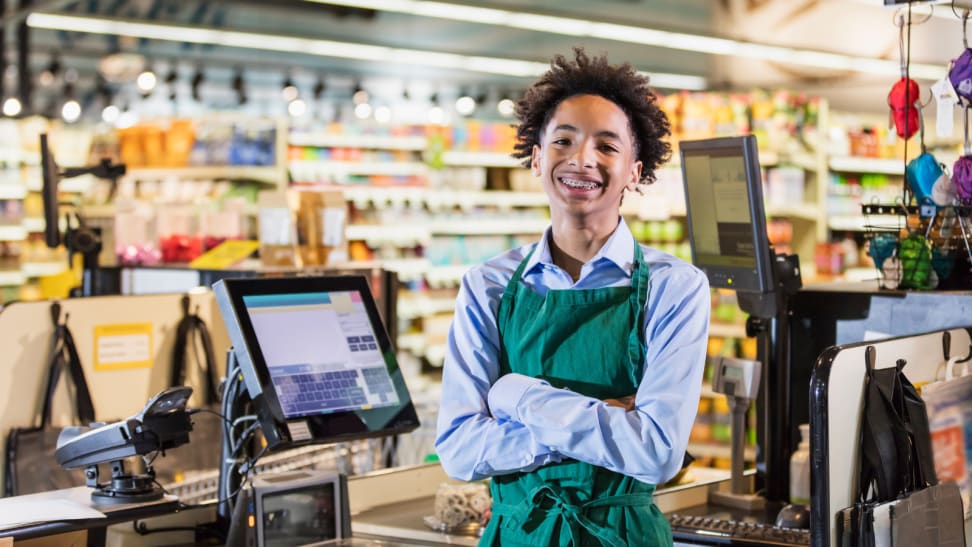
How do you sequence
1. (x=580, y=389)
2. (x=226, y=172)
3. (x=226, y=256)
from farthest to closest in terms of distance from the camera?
(x=226, y=172) < (x=226, y=256) < (x=580, y=389)

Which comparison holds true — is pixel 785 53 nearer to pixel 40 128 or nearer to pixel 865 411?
pixel 40 128

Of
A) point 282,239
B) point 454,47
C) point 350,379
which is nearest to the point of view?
point 350,379

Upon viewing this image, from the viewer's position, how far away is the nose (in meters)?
2.08

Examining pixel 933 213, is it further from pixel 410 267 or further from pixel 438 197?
pixel 438 197

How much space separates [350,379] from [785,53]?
34.1 feet

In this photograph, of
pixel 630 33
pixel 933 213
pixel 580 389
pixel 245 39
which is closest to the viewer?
pixel 580 389

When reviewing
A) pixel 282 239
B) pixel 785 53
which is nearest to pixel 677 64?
pixel 785 53

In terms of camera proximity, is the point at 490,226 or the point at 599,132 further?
the point at 490,226

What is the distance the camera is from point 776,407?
3113 millimetres

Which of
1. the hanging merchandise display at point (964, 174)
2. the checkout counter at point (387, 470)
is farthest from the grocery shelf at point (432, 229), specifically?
the hanging merchandise display at point (964, 174)

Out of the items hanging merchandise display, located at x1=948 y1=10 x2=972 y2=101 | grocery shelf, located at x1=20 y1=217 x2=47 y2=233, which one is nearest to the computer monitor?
hanging merchandise display, located at x1=948 y1=10 x2=972 y2=101

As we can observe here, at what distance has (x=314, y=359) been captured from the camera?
2676mm

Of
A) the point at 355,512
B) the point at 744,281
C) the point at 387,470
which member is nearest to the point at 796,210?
the point at 744,281

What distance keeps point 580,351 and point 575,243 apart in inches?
8.0
